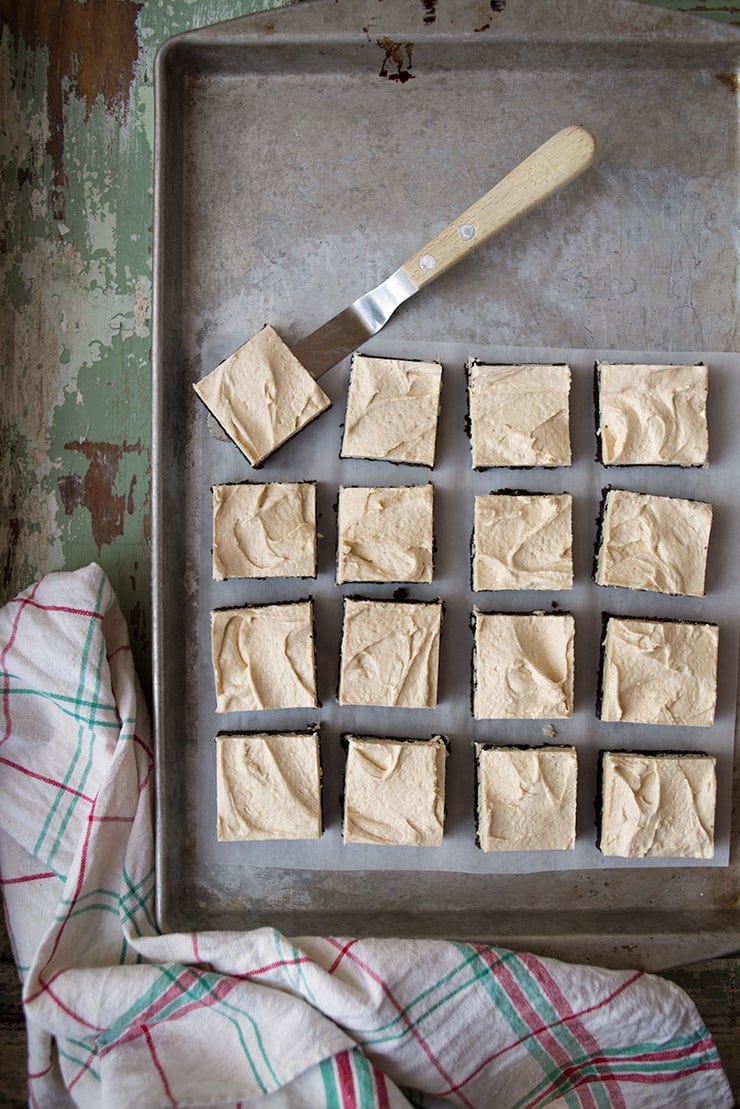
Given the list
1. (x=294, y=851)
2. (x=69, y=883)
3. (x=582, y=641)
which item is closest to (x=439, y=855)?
(x=294, y=851)

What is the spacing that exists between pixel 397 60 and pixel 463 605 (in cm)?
153

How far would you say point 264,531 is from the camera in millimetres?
2467

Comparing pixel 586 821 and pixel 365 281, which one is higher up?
pixel 365 281

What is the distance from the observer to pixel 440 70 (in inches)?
100

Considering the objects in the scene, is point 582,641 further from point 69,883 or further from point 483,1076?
point 69,883

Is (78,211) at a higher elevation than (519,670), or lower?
higher

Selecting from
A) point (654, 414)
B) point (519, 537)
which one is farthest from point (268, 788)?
point (654, 414)

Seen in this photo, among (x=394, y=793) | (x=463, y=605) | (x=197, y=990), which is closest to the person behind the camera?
(x=197, y=990)

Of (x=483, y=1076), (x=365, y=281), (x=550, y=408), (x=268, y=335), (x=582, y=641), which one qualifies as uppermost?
(x=365, y=281)

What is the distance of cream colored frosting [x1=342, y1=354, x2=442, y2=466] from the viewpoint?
8.10ft

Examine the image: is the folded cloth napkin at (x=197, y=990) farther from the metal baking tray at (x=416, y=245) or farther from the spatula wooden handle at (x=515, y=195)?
the spatula wooden handle at (x=515, y=195)

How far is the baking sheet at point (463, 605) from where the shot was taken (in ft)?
8.38

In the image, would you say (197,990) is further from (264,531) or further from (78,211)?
(78,211)

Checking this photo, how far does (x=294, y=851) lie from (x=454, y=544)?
97cm
